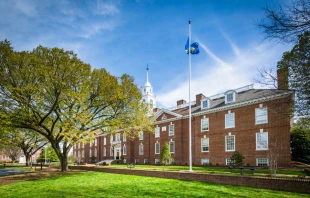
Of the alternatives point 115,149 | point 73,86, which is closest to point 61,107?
point 73,86

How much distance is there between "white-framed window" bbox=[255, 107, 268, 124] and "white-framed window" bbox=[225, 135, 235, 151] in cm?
367

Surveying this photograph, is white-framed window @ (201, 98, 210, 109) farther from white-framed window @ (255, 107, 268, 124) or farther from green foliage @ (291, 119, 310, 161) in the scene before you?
green foliage @ (291, 119, 310, 161)

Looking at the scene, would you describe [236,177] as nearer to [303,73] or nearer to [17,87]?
[303,73]

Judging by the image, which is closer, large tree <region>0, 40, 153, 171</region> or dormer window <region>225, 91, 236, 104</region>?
large tree <region>0, 40, 153, 171</region>

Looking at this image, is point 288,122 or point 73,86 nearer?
point 73,86

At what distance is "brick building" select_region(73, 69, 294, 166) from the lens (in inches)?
932

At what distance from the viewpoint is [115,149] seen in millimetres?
50656

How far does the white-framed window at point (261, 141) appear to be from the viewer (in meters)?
24.6

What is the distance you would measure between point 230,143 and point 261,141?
154 inches

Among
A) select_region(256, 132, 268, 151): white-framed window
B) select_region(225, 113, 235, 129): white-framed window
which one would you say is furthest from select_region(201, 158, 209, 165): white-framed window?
select_region(256, 132, 268, 151): white-framed window

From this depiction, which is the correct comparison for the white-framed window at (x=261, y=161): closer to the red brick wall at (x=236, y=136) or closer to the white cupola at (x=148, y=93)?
the red brick wall at (x=236, y=136)

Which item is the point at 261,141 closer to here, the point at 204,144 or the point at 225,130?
the point at 225,130

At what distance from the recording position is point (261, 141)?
25031 mm

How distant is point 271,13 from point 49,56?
630 inches
